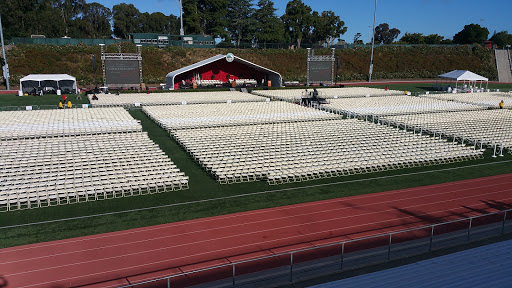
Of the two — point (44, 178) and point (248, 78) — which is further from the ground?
point (248, 78)

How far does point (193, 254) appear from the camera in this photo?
11594 mm

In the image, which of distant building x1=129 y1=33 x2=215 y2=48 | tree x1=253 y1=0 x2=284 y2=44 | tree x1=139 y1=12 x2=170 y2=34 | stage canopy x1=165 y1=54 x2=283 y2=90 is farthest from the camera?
tree x1=139 y1=12 x2=170 y2=34

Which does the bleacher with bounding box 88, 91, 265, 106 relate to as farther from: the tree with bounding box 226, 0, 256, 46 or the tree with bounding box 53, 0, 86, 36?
the tree with bounding box 53, 0, 86, 36

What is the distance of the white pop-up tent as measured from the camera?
49.1 metres

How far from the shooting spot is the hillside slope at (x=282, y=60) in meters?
63.7

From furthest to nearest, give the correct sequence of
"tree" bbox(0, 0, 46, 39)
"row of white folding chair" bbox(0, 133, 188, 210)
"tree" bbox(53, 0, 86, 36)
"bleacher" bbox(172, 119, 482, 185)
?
"tree" bbox(53, 0, 86, 36), "tree" bbox(0, 0, 46, 39), "bleacher" bbox(172, 119, 482, 185), "row of white folding chair" bbox(0, 133, 188, 210)

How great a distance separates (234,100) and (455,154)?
1054 inches

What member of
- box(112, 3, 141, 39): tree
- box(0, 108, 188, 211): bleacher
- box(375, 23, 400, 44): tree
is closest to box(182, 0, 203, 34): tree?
box(112, 3, 141, 39): tree

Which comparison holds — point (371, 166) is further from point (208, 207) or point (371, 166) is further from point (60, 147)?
point (60, 147)

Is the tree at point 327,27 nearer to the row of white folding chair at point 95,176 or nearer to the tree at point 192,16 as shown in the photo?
the tree at point 192,16

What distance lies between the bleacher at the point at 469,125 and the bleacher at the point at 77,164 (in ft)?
62.4

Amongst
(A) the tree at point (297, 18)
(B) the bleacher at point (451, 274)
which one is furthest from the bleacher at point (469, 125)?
(A) the tree at point (297, 18)

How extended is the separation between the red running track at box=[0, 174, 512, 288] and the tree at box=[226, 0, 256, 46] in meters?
79.2

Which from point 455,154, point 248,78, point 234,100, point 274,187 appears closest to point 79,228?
point 274,187
